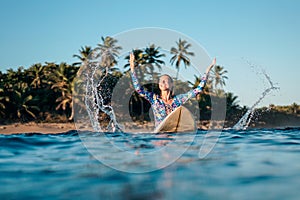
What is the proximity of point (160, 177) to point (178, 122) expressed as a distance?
4.11 meters

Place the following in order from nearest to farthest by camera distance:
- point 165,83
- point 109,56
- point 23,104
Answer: point 165,83 → point 109,56 → point 23,104

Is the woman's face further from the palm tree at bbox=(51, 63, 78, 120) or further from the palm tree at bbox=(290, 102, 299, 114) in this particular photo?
the palm tree at bbox=(290, 102, 299, 114)

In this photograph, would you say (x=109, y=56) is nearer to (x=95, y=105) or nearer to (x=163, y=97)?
(x=95, y=105)

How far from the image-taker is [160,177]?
3010 millimetres

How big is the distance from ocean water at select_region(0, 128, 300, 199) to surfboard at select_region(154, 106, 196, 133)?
2449 mm

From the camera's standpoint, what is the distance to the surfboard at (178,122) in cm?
688

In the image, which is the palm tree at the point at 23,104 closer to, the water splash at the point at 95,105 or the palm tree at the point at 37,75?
the palm tree at the point at 37,75

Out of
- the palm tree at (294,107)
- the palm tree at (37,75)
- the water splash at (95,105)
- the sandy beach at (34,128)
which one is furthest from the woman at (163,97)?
the palm tree at (294,107)

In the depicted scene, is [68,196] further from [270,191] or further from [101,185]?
[270,191]

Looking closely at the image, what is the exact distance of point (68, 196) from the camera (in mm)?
Result: 2473

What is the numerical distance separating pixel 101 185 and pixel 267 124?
4660 cm

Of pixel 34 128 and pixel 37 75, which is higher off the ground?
pixel 37 75

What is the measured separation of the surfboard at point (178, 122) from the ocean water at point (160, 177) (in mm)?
2449

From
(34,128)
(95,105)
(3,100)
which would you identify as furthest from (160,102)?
(3,100)
